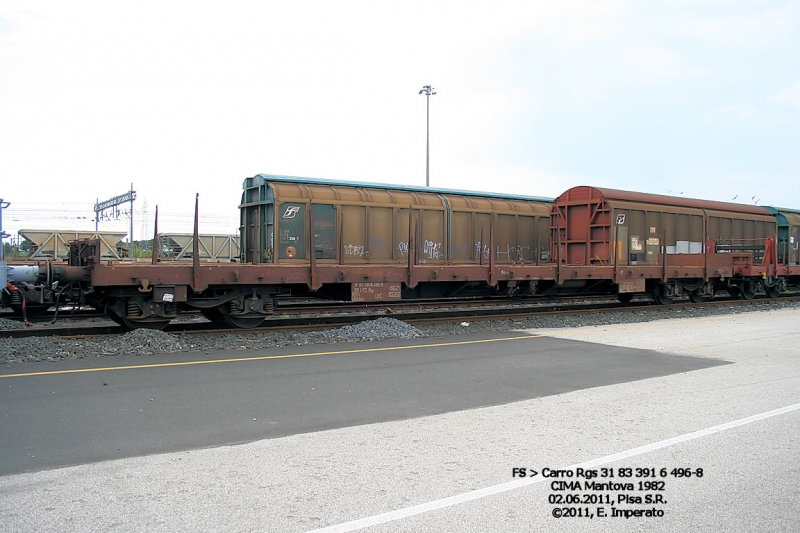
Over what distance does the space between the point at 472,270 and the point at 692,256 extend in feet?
28.4

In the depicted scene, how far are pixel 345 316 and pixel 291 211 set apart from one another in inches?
109

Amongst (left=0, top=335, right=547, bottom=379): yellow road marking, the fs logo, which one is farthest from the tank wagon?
(left=0, top=335, right=547, bottom=379): yellow road marking

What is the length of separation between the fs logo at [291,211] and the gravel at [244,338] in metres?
3.20

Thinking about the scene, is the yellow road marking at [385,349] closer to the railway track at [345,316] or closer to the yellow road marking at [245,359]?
the yellow road marking at [245,359]

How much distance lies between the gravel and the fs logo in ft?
10.5

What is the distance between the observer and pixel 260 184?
45.6ft

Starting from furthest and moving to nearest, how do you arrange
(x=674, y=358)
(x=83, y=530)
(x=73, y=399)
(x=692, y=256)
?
(x=692, y=256), (x=674, y=358), (x=73, y=399), (x=83, y=530)

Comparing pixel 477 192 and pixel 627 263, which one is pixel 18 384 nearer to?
pixel 477 192

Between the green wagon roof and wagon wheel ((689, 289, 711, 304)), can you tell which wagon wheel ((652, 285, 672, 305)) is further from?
the green wagon roof

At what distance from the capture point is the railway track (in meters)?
11.0

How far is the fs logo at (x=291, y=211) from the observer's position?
1345cm

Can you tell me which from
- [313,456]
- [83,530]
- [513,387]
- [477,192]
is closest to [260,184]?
[477,192]

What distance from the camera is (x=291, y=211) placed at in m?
13.5

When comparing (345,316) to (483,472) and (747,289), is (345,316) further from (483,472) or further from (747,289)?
(747,289)
